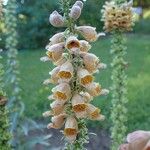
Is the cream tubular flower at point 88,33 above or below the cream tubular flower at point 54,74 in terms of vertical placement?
above

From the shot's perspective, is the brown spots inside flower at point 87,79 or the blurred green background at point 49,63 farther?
the blurred green background at point 49,63

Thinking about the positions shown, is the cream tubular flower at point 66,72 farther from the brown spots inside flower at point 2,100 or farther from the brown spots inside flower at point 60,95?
the brown spots inside flower at point 2,100

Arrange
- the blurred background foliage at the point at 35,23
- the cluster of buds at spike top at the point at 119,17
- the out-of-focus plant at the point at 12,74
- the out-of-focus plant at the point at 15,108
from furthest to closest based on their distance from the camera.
Answer: the blurred background foliage at the point at 35,23 → the out-of-focus plant at the point at 12,74 → the out-of-focus plant at the point at 15,108 → the cluster of buds at spike top at the point at 119,17

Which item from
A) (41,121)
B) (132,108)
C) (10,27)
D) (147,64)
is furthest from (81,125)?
(147,64)

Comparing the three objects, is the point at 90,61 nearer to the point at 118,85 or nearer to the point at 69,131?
the point at 69,131

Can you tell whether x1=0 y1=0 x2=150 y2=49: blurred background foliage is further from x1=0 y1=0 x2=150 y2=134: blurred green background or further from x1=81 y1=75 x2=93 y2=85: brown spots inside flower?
x1=81 y1=75 x2=93 y2=85: brown spots inside flower

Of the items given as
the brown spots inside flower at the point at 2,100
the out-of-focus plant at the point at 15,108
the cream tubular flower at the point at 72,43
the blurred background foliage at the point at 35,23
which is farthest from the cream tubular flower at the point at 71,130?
the blurred background foliage at the point at 35,23

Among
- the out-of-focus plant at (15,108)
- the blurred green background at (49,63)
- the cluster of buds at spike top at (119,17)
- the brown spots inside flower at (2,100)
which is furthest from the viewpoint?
the blurred green background at (49,63)

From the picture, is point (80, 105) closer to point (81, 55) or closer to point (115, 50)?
point (81, 55)
